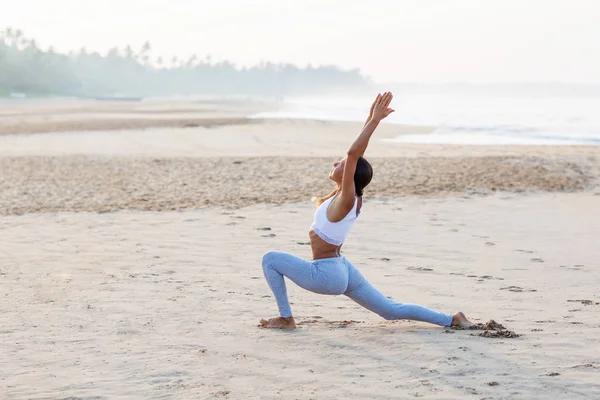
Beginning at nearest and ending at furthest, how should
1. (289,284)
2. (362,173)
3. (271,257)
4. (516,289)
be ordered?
1. (362,173)
2. (271,257)
3. (516,289)
4. (289,284)

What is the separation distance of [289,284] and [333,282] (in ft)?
7.23

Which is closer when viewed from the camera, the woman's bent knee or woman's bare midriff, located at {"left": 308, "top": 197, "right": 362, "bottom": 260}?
woman's bare midriff, located at {"left": 308, "top": 197, "right": 362, "bottom": 260}

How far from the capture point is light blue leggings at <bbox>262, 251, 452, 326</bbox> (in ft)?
18.9

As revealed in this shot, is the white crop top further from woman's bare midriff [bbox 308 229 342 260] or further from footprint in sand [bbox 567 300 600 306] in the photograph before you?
footprint in sand [bbox 567 300 600 306]

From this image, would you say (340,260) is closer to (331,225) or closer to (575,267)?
(331,225)

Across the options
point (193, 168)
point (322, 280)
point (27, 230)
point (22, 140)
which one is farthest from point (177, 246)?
point (22, 140)

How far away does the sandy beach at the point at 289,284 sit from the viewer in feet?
16.3

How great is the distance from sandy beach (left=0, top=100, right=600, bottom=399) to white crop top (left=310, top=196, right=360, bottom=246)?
0.70m

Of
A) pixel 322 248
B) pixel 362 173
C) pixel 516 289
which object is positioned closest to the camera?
pixel 362 173

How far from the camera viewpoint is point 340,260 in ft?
19.1

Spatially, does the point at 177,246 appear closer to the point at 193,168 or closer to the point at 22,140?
the point at 193,168

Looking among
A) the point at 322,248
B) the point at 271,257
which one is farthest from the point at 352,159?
the point at 271,257

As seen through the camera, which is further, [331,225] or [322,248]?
[322,248]

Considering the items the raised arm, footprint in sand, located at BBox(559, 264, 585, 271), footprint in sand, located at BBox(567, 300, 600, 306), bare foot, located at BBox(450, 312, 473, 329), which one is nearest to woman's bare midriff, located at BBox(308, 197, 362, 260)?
the raised arm
